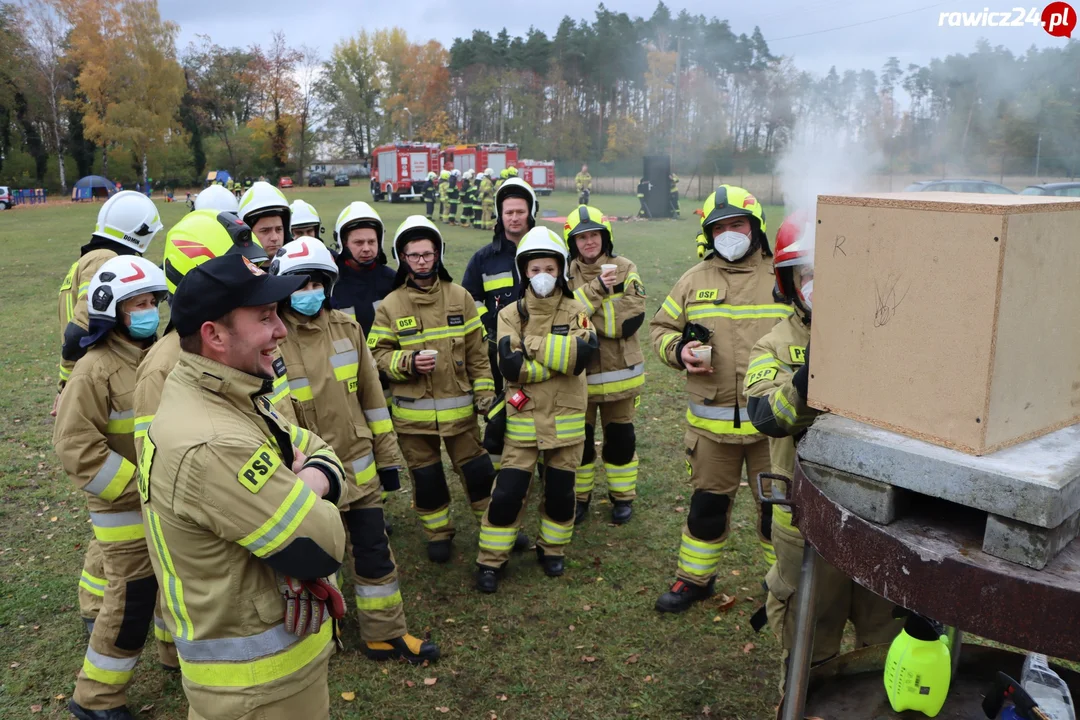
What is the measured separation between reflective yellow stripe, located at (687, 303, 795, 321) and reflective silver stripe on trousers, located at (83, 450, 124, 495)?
Answer: 3.16m

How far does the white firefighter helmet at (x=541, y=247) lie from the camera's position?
5.03 metres

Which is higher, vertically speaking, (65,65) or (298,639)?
(65,65)

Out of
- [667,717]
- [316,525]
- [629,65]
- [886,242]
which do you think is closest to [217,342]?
[316,525]

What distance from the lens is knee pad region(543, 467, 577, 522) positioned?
5133 mm

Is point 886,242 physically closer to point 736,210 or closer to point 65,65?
point 736,210

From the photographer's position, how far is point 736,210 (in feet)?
14.9

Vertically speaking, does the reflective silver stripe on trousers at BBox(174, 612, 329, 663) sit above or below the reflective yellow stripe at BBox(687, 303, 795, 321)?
below

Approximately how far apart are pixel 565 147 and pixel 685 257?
41248 millimetres

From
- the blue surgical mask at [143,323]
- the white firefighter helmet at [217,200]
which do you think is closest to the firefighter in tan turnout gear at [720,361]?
the blue surgical mask at [143,323]

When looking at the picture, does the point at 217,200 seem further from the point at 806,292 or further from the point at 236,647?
the point at 806,292

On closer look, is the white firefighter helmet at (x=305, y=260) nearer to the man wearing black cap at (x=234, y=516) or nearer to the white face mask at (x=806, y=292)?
the man wearing black cap at (x=234, y=516)

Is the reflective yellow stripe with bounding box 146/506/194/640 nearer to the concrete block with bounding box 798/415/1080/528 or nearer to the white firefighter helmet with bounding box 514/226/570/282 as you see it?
the concrete block with bounding box 798/415/1080/528

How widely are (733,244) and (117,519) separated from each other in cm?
351

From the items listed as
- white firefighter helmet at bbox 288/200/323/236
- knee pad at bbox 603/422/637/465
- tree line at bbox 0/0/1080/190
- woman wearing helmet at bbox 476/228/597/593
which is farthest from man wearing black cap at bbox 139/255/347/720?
tree line at bbox 0/0/1080/190
